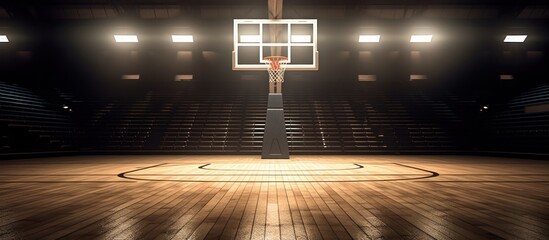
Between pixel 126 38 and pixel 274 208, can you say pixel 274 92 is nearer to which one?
pixel 274 208

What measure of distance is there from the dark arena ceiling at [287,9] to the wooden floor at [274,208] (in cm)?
1030

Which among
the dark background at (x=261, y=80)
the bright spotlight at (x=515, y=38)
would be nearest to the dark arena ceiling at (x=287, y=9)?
the dark background at (x=261, y=80)

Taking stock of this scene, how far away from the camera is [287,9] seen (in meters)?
14.4

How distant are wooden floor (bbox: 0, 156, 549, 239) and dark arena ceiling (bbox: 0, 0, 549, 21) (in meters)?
10.3

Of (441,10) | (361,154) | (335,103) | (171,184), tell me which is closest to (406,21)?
(441,10)

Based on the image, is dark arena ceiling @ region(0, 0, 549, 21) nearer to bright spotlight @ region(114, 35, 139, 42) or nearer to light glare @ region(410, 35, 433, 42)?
light glare @ region(410, 35, 433, 42)

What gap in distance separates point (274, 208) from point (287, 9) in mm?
12083

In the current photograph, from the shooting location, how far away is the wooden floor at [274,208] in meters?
2.54

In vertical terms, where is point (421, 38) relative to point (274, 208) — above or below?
above

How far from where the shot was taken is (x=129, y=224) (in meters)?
2.76

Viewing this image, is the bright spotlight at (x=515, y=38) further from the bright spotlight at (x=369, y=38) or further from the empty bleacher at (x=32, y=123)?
the empty bleacher at (x=32, y=123)

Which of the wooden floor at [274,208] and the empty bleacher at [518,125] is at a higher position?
the empty bleacher at [518,125]

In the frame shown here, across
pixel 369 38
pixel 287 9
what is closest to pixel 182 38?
pixel 287 9

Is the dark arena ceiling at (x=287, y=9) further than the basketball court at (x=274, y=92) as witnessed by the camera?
Yes
